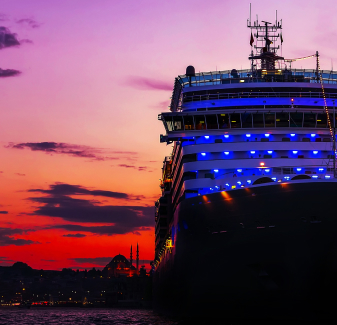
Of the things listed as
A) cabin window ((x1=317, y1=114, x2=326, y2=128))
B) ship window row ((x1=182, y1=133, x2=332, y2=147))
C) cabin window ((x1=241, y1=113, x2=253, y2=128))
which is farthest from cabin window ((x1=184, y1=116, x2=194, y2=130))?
cabin window ((x1=317, y1=114, x2=326, y2=128))

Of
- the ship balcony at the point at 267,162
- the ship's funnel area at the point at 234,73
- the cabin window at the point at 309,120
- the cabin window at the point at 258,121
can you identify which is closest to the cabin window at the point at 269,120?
the cabin window at the point at 258,121

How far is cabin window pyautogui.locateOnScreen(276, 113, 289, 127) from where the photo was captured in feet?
141

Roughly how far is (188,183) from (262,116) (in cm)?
736

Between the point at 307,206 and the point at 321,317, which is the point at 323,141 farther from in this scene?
the point at 321,317

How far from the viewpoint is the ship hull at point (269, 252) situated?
33062mm

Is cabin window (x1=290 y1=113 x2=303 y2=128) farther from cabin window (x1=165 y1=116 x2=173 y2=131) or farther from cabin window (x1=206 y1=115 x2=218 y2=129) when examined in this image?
cabin window (x1=165 y1=116 x2=173 y2=131)

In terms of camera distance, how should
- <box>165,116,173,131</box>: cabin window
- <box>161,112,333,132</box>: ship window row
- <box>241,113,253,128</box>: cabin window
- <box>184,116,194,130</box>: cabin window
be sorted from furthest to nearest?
<box>165,116,173,131</box>: cabin window
<box>184,116,194,130</box>: cabin window
<box>241,113,253,128</box>: cabin window
<box>161,112,333,132</box>: ship window row

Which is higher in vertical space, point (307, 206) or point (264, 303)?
point (307, 206)

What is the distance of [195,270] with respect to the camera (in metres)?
39.5

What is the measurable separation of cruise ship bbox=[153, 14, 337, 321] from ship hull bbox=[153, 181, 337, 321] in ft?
0.19

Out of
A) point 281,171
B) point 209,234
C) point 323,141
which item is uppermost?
point 323,141

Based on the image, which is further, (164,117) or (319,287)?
(164,117)

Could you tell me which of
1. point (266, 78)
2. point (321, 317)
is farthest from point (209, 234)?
point (266, 78)

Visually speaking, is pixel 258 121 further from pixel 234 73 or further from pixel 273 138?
pixel 234 73
